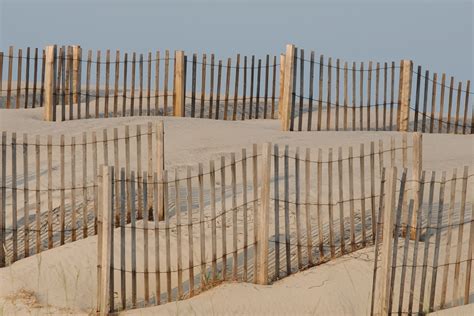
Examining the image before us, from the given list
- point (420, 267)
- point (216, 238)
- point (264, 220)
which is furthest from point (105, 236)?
point (420, 267)

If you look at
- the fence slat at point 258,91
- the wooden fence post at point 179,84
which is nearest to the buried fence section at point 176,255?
the wooden fence post at point 179,84

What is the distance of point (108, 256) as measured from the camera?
9.18 meters

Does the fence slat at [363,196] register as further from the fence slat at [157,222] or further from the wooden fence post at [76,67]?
the wooden fence post at [76,67]

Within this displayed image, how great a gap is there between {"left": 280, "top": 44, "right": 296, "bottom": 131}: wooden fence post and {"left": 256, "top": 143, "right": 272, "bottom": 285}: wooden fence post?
7.30m

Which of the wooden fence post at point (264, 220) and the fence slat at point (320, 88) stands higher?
the fence slat at point (320, 88)

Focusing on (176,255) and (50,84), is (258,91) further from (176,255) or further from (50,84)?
(176,255)

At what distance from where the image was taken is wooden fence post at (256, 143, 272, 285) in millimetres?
9766

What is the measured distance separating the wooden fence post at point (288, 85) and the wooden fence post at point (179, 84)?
202cm

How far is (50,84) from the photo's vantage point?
714 inches

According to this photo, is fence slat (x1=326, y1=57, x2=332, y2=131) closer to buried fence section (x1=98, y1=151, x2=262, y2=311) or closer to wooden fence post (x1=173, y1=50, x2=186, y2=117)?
wooden fence post (x1=173, y1=50, x2=186, y2=117)

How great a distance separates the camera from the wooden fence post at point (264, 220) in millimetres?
9766

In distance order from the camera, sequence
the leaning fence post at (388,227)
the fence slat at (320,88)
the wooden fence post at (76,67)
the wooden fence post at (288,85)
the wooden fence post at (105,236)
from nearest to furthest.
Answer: the leaning fence post at (388,227), the wooden fence post at (105,236), the wooden fence post at (288,85), the fence slat at (320,88), the wooden fence post at (76,67)

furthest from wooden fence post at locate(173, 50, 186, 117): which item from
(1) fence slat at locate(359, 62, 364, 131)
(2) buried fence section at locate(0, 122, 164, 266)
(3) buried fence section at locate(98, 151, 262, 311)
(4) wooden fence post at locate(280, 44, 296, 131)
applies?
(3) buried fence section at locate(98, 151, 262, 311)

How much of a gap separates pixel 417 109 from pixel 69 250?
31.5 ft
